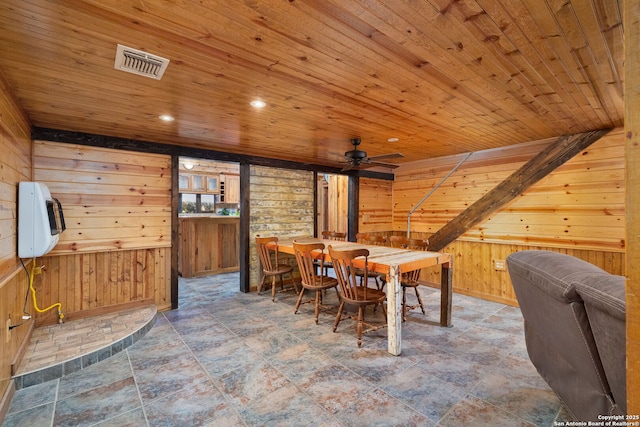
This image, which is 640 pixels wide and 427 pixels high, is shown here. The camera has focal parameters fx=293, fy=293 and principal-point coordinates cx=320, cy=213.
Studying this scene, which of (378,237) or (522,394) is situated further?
(378,237)

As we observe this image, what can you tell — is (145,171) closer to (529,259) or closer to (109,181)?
(109,181)

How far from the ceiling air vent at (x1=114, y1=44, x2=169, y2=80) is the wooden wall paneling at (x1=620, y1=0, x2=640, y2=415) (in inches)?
81.8

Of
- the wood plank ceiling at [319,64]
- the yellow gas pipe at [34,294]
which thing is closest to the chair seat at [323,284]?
the wood plank ceiling at [319,64]

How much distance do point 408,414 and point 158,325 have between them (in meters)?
2.81

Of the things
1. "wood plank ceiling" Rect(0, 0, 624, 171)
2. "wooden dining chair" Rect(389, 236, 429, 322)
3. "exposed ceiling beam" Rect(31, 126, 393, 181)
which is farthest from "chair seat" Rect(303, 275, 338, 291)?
"exposed ceiling beam" Rect(31, 126, 393, 181)

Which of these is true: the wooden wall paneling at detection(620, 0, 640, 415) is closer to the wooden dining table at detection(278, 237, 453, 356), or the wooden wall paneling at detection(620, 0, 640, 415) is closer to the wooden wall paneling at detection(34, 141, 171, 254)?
the wooden dining table at detection(278, 237, 453, 356)

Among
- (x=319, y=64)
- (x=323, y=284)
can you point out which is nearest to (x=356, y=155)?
(x=323, y=284)

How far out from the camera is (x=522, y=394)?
206 cm

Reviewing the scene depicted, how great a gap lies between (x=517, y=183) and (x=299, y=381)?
3.77 metres

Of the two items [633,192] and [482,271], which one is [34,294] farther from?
[482,271]

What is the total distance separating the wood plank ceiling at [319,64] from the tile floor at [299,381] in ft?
7.24

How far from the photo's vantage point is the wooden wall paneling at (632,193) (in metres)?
0.75

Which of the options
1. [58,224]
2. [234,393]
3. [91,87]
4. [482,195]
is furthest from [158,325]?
[482,195]

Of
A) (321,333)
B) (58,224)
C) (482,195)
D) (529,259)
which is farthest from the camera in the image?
(482,195)
